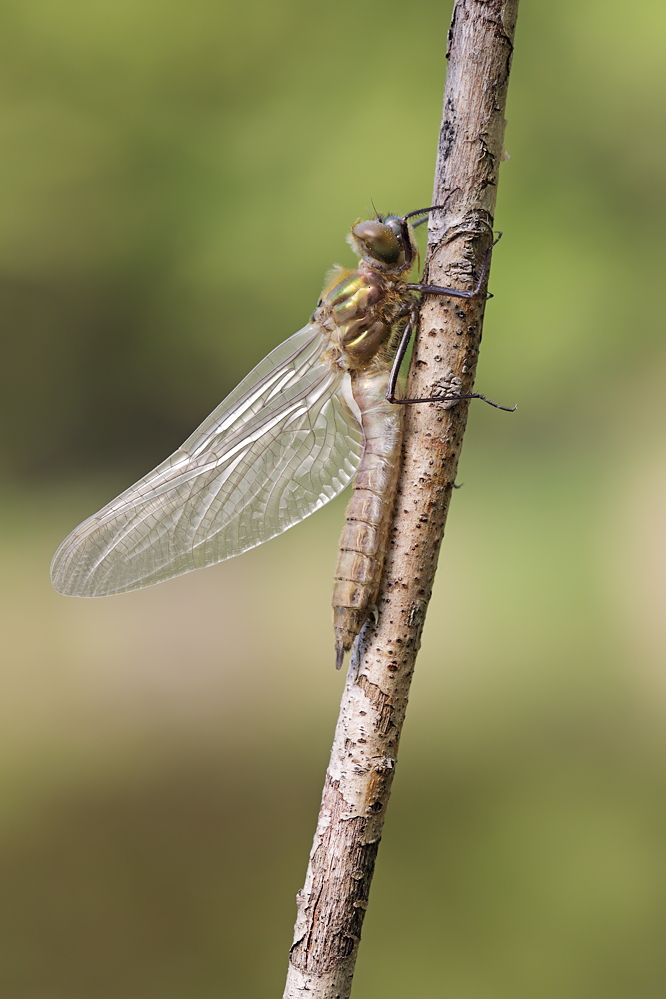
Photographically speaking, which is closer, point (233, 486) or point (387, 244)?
point (387, 244)

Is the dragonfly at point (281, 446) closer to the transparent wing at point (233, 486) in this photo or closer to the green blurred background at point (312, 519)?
the transparent wing at point (233, 486)

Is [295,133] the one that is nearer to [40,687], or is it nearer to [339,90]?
[339,90]

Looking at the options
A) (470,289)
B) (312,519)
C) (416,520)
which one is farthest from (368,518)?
(312,519)

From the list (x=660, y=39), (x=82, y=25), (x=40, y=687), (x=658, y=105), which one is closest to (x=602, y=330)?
(x=658, y=105)

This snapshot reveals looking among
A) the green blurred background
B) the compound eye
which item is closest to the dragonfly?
the compound eye

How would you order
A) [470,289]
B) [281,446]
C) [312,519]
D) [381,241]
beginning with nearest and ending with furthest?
[470,289]
[381,241]
[281,446]
[312,519]

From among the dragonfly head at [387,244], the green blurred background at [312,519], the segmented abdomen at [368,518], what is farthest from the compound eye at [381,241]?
the green blurred background at [312,519]

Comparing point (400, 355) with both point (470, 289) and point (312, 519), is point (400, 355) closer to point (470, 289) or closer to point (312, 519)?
point (470, 289)
